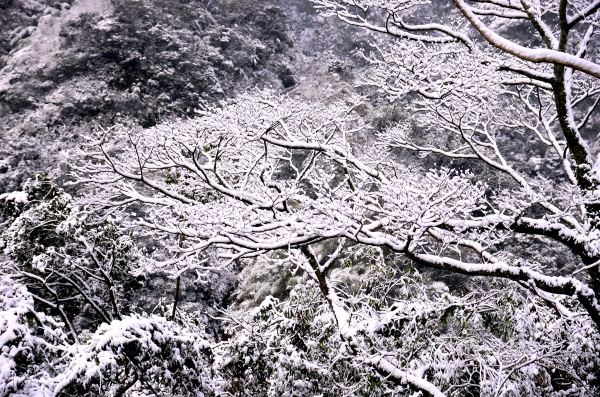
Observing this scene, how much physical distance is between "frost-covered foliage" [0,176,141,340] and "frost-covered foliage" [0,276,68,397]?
6.61 ft

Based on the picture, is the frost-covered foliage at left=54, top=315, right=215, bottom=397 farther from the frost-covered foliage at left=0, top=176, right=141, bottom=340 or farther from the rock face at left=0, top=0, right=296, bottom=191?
the rock face at left=0, top=0, right=296, bottom=191

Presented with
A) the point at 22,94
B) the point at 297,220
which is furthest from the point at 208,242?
the point at 22,94

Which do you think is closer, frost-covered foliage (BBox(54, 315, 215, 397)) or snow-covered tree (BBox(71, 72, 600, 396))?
frost-covered foliage (BBox(54, 315, 215, 397))

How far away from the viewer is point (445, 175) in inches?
118

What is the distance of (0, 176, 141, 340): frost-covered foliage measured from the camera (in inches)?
207

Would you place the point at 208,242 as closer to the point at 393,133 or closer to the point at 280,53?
the point at 393,133

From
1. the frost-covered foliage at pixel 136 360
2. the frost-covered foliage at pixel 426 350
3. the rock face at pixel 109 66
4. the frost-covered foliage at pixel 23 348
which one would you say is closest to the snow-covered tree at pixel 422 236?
the frost-covered foliage at pixel 426 350

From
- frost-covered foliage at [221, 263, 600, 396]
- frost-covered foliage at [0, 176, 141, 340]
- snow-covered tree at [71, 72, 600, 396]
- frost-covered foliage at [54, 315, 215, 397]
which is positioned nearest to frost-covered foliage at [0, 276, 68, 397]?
frost-covered foliage at [54, 315, 215, 397]

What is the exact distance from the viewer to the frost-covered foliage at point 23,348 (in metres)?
2.59

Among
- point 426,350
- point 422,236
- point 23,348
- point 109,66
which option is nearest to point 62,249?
point 23,348

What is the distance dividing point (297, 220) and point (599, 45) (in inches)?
954

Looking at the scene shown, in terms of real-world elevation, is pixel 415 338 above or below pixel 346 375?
above

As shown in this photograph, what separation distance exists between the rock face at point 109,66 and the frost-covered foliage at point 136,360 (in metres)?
12.1

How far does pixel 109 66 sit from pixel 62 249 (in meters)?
15.1
